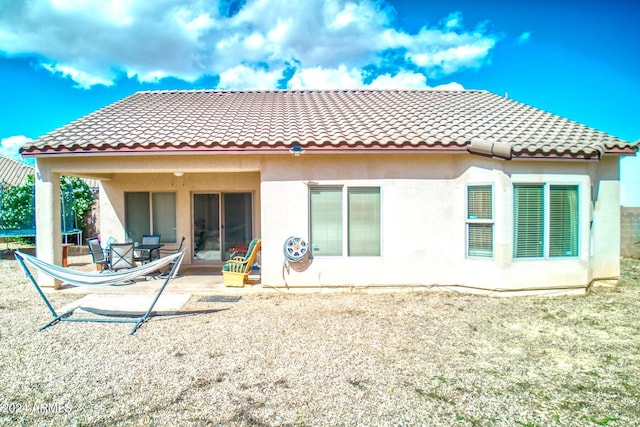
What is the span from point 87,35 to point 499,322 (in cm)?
1747

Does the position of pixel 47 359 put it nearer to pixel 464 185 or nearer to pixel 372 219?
pixel 372 219

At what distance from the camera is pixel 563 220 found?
817cm

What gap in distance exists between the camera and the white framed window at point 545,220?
803cm

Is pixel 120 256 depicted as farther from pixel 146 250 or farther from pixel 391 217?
pixel 391 217

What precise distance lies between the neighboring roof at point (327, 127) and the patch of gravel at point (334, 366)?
11.6ft

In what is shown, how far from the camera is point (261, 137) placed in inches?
333

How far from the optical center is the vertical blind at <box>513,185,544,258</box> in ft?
26.3

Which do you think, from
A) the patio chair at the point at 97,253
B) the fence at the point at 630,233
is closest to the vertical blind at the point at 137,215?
the patio chair at the point at 97,253

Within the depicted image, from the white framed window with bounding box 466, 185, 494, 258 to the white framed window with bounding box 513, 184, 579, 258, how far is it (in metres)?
0.52

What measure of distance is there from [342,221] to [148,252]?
20.9 ft

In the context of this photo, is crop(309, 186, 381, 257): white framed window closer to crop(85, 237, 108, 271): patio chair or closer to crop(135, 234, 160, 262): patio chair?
crop(135, 234, 160, 262): patio chair

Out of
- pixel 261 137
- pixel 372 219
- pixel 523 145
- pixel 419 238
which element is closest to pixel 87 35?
pixel 261 137

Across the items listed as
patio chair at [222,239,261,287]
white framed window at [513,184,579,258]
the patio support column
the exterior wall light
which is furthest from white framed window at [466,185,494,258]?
the patio support column

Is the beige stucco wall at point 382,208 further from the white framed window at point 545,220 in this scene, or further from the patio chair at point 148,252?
the patio chair at point 148,252
